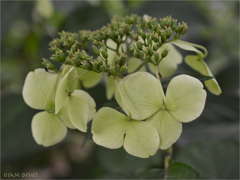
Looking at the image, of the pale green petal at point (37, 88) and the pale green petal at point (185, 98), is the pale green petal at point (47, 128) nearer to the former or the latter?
the pale green petal at point (37, 88)

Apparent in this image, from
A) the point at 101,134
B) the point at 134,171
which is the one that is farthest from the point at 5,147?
the point at 101,134

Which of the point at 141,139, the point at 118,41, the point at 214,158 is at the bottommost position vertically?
the point at 214,158

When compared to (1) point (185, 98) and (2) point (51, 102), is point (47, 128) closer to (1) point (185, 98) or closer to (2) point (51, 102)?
(2) point (51, 102)

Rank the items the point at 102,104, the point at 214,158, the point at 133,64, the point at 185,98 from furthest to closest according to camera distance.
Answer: the point at 102,104, the point at 214,158, the point at 133,64, the point at 185,98

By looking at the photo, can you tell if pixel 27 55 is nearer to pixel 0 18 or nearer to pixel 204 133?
pixel 0 18

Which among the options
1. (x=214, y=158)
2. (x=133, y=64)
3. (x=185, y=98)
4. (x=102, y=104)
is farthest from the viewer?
(x=102, y=104)

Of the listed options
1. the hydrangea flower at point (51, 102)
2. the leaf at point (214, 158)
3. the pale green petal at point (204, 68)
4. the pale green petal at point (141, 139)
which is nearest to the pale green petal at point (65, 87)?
the hydrangea flower at point (51, 102)

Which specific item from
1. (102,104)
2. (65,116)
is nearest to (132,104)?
(65,116)

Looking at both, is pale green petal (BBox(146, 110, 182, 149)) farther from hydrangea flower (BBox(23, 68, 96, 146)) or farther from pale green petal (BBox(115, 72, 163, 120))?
hydrangea flower (BBox(23, 68, 96, 146))
